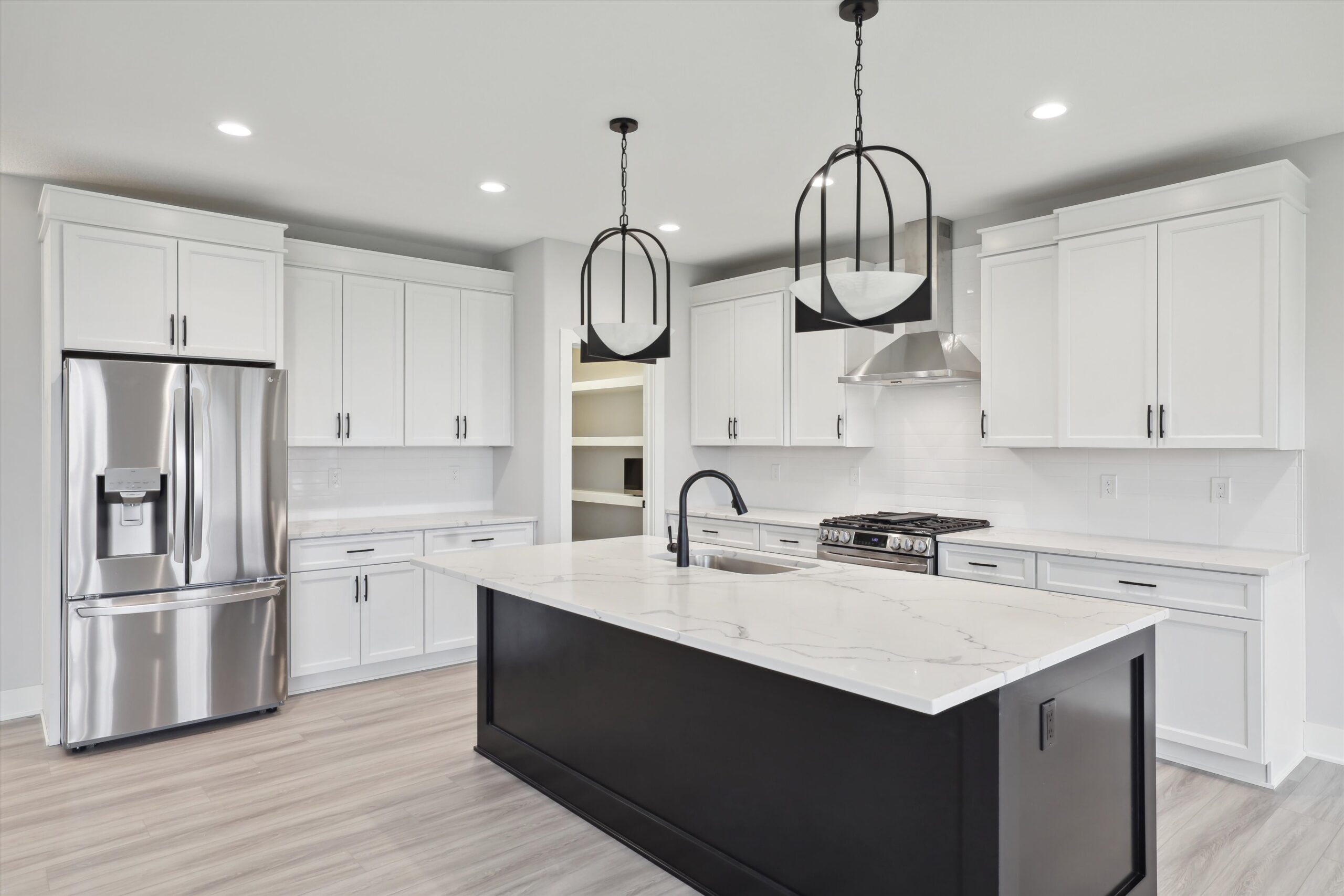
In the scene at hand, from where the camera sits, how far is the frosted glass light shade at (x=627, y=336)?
114 inches

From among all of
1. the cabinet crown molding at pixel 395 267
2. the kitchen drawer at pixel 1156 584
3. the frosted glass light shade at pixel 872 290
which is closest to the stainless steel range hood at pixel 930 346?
the kitchen drawer at pixel 1156 584

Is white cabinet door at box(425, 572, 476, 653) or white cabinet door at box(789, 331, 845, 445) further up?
white cabinet door at box(789, 331, 845, 445)

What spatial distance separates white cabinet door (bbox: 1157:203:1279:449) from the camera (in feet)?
10.6

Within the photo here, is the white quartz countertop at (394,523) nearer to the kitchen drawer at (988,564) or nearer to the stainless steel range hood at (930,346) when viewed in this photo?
the stainless steel range hood at (930,346)

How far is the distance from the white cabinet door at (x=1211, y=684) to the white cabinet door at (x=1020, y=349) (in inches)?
42.4

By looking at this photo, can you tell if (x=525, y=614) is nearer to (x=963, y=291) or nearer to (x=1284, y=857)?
(x=1284, y=857)

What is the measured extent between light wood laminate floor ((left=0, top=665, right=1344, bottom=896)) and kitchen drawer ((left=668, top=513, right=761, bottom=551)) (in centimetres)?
209

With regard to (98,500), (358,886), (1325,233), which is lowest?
(358,886)

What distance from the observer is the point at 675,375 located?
572 centimetres

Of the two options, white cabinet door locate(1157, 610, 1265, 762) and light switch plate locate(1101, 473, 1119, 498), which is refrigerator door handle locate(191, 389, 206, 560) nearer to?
white cabinet door locate(1157, 610, 1265, 762)

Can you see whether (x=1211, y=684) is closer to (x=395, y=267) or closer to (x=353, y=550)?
(x=353, y=550)

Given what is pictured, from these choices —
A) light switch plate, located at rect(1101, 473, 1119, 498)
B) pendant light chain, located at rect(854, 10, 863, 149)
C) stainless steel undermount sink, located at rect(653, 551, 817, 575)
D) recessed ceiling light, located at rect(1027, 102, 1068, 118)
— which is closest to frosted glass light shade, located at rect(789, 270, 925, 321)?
pendant light chain, located at rect(854, 10, 863, 149)

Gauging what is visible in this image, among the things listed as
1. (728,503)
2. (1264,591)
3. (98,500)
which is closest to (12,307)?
(98,500)

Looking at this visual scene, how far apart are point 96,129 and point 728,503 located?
4.16 meters
